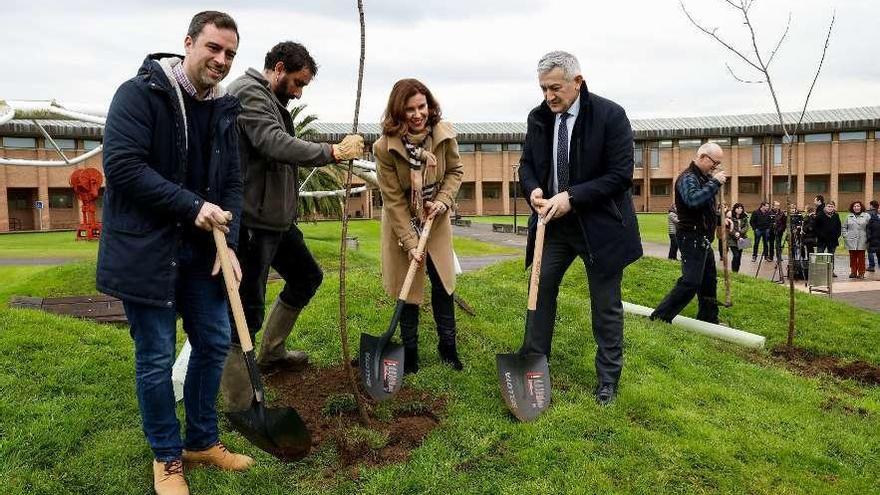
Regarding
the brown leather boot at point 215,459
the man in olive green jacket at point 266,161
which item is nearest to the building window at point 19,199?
the man in olive green jacket at point 266,161

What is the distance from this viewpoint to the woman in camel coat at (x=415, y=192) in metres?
4.65

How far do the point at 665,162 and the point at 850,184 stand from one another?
1511cm

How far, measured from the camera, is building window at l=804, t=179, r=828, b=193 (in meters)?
56.9

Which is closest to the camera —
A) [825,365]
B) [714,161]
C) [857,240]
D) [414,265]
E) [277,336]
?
[414,265]

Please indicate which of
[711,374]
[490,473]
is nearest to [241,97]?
[490,473]

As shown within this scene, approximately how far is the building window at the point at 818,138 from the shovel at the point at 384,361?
60421mm

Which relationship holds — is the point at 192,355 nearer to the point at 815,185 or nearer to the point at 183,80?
the point at 183,80

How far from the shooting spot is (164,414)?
3.35 m

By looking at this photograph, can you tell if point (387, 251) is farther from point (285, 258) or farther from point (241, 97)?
point (241, 97)

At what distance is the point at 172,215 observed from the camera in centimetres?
325

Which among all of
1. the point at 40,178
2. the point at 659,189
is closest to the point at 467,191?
the point at 659,189

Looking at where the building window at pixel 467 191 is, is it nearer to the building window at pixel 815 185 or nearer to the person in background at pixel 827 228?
the building window at pixel 815 185

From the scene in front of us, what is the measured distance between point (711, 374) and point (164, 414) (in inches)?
177

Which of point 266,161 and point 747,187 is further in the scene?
point 747,187
